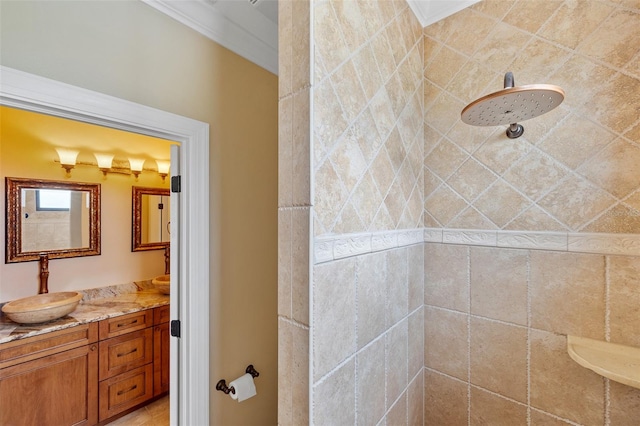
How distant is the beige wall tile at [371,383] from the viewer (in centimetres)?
73

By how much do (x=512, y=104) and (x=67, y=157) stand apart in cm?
290

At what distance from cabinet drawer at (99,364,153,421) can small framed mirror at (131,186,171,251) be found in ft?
3.53

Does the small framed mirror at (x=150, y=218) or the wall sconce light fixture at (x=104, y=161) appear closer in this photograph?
the wall sconce light fixture at (x=104, y=161)

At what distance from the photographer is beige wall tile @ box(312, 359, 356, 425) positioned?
0.59 meters

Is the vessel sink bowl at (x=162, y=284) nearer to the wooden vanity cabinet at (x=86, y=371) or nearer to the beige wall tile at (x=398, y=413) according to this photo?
the wooden vanity cabinet at (x=86, y=371)

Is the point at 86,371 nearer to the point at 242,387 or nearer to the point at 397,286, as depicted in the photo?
the point at 242,387

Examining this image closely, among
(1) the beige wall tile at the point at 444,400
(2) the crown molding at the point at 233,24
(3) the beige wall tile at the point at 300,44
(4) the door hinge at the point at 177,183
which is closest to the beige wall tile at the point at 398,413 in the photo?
(1) the beige wall tile at the point at 444,400

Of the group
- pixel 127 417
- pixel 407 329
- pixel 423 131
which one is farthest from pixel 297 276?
pixel 127 417

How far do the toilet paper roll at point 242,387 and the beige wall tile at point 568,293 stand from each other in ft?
4.04

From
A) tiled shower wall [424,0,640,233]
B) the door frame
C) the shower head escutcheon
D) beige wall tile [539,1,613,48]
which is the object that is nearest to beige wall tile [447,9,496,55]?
tiled shower wall [424,0,640,233]

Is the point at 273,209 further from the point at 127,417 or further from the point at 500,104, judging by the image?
the point at 127,417

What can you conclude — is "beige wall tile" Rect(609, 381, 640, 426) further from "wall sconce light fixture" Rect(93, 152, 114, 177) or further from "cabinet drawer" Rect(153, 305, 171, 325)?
"wall sconce light fixture" Rect(93, 152, 114, 177)

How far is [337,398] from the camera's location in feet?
2.10

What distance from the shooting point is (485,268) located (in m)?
1.00
